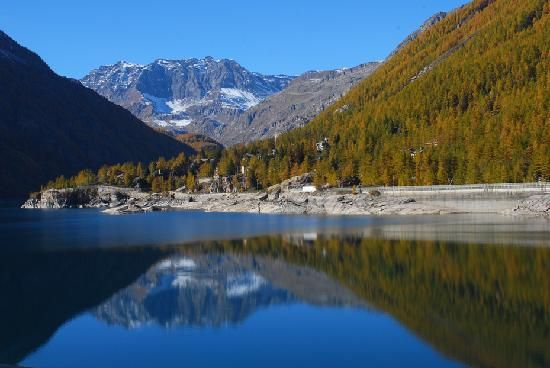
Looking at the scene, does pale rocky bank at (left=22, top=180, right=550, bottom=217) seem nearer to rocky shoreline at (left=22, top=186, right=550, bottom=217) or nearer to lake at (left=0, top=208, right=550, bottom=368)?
rocky shoreline at (left=22, top=186, right=550, bottom=217)

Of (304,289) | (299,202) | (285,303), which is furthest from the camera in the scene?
(299,202)

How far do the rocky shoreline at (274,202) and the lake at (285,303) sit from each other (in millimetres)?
35044

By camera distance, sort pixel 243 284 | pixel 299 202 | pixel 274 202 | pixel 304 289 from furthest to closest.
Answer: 1. pixel 274 202
2. pixel 299 202
3. pixel 243 284
4. pixel 304 289

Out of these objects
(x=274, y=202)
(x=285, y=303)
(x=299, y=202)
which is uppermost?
(x=274, y=202)

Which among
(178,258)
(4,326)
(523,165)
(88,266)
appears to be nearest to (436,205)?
(523,165)

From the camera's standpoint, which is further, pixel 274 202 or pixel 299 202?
pixel 274 202

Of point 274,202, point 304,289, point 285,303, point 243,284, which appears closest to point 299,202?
point 274,202

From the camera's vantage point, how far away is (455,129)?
14038 cm

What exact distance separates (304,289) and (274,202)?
288ft

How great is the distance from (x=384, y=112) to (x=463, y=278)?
142 m

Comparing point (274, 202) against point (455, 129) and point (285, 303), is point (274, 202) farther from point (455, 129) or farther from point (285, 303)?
point (285, 303)

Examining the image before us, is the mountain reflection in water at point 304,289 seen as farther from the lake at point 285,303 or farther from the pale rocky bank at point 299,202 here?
the pale rocky bank at point 299,202

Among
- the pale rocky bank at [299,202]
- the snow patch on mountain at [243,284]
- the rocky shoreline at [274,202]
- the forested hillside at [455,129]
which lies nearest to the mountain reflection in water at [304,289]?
the snow patch on mountain at [243,284]

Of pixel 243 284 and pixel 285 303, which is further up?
pixel 243 284
